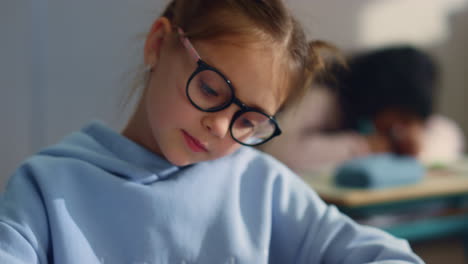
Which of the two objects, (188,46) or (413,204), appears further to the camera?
(413,204)

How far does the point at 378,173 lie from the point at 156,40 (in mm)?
959

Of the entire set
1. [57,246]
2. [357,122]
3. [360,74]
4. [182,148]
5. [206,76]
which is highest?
[206,76]

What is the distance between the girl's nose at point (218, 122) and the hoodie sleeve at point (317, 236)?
21 cm

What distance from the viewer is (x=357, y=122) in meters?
2.13

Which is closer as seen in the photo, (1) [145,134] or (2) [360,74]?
(1) [145,134]

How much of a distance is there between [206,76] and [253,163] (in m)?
0.24

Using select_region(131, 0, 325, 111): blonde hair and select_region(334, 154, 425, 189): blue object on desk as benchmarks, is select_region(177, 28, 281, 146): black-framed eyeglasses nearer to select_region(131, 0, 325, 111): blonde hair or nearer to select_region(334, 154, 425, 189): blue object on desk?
select_region(131, 0, 325, 111): blonde hair

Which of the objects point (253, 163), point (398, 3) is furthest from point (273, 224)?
point (398, 3)

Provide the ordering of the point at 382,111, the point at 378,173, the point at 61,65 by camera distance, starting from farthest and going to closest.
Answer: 1. the point at 382,111
2. the point at 378,173
3. the point at 61,65

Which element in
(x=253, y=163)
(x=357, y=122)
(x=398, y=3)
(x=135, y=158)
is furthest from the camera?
(x=398, y=3)

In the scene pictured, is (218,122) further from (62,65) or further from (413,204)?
(413,204)

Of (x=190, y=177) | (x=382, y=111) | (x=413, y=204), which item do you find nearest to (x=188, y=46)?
(x=190, y=177)

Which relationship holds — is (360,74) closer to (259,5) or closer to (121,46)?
(121,46)

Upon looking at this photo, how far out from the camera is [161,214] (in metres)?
0.72
